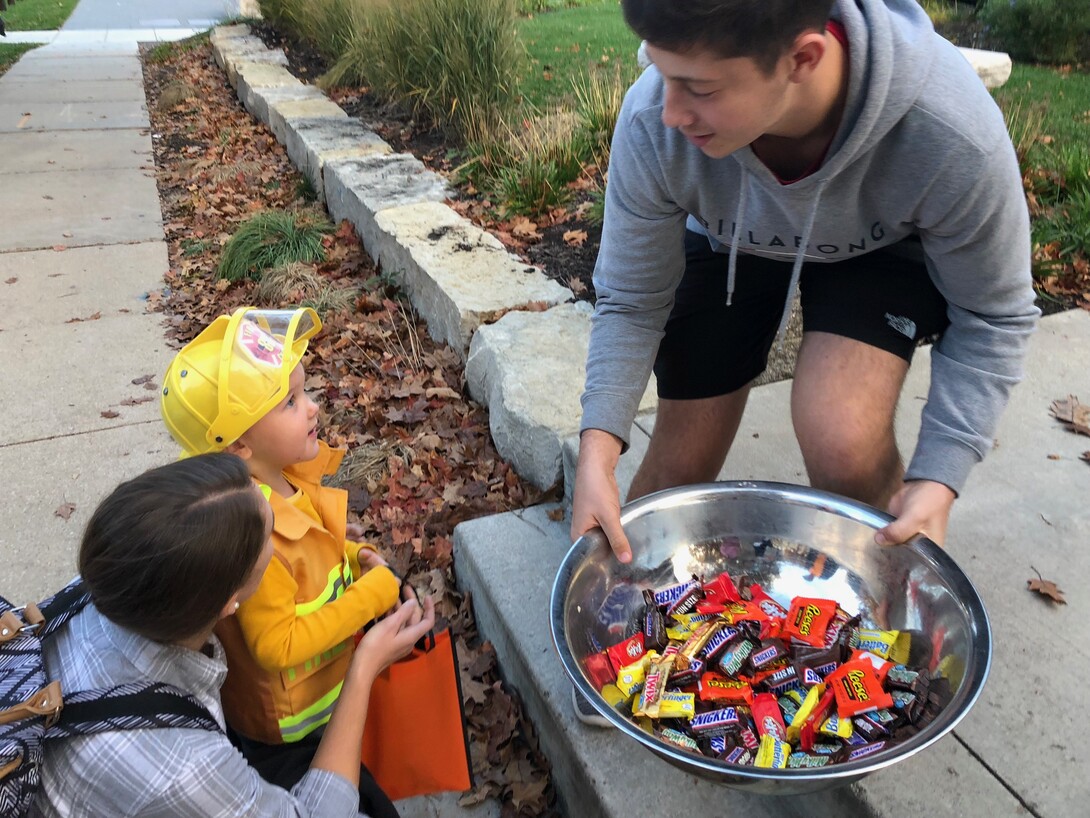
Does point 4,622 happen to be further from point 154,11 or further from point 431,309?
point 154,11

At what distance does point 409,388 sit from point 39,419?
171 cm

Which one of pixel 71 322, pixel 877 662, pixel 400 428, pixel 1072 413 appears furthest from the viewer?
pixel 71 322

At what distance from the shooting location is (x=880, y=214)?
70.0 inches

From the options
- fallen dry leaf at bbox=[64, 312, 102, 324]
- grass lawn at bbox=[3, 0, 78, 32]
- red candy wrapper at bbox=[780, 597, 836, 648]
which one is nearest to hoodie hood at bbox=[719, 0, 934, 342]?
red candy wrapper at bbox=[780, 597, 836, 648]

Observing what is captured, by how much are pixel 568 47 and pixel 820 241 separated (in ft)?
30.0

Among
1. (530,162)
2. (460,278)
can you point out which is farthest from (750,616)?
(530,162)

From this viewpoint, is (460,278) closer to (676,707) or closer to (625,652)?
(625,652)

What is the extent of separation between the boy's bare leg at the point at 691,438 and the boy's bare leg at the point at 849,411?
1.03ft

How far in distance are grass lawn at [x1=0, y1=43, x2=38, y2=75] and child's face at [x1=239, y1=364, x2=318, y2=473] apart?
13.0 m

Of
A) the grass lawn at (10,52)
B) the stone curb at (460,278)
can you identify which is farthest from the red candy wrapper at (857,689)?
the grass lawn at (10,52)

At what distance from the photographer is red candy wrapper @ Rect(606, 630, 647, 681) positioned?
175cm

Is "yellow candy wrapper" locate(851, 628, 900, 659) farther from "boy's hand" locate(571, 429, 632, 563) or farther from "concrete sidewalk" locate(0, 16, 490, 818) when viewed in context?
"concrete sidewalk" locate(0, 16, 490, 818)

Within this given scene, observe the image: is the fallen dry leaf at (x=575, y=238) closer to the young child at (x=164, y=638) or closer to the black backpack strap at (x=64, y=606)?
the young child at (x=164, y=638)

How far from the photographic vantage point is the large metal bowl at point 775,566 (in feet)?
5.34
